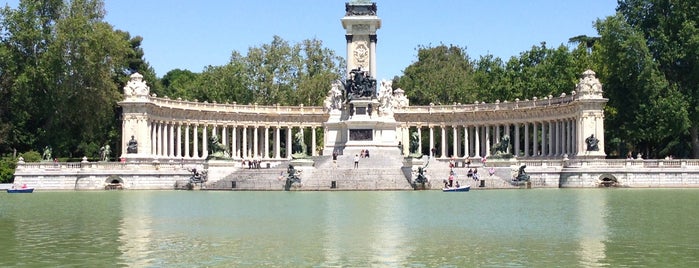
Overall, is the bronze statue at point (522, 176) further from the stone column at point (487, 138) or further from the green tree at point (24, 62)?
the green tree at point (24, 62)

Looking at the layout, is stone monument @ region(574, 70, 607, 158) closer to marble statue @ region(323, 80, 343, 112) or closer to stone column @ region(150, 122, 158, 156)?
marble statue @ region(323, 80, 343, 112)

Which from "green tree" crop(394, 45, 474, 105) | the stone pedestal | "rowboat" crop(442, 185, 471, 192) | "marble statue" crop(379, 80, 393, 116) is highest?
"green tree" crop(394, 45, 474, 105)

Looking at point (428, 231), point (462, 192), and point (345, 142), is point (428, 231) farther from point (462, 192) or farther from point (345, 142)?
point (345, 142)

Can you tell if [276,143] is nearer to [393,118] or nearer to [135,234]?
[393,118]

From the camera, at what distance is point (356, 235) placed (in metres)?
24.6

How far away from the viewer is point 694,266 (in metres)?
18.3

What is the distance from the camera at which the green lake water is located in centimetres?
1972

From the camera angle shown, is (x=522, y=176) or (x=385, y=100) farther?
(x=385, y=100)

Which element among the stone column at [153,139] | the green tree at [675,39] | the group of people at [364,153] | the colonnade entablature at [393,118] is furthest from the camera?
the stone column at [153,139]

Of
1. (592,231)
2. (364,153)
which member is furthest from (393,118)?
(592,231)

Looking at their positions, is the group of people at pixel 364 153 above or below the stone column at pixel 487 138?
below

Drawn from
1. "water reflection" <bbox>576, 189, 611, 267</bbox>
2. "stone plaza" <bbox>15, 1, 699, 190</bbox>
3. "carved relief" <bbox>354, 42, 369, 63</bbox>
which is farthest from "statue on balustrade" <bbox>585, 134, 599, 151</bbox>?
"water reflection" <bbox>576, 189, 611, 267</bbox>

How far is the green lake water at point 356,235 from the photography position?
19.7 metres

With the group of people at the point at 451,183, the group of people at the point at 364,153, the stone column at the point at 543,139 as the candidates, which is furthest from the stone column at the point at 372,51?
the group of people at the point at 451,183
